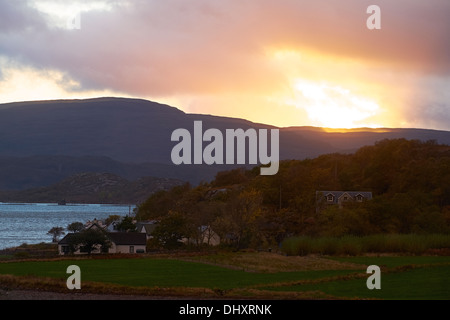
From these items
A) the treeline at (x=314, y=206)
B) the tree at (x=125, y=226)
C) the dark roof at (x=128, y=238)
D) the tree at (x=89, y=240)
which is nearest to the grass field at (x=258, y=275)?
the tree at (x=89, y=240)

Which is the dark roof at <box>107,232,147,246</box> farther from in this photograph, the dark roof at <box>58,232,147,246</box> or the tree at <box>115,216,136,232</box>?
the tree at <box>115,216,136,232</box>

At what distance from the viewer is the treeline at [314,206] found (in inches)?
2906

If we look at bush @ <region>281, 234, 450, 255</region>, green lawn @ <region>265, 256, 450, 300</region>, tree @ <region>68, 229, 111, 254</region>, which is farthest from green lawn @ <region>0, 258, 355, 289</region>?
bush @ <region>281, 234, 450, 255</region>

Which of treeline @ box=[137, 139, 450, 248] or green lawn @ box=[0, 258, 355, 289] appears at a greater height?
treeline @ box=[137, 139, 450, 248]

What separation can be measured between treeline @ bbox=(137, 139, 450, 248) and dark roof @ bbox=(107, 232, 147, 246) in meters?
4.75

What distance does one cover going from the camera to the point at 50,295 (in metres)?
31.0

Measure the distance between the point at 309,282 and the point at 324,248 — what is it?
2751 cm

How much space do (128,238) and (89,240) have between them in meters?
13.9

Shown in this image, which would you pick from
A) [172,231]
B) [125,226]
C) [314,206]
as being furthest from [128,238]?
[314,206]

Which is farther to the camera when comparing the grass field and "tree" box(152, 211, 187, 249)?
"tree" box(152, 211, 187, 249)

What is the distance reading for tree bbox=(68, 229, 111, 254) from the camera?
64.6 m

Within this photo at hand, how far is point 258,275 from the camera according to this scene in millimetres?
43156
